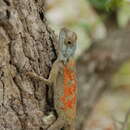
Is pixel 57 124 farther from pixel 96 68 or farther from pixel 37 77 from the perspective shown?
pixel 96 68

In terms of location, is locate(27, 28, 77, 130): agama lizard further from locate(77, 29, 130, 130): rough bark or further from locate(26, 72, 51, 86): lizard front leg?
locate(77, 29, 130, 130): rough bark

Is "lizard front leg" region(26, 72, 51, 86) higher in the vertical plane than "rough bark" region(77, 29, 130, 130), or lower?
higher

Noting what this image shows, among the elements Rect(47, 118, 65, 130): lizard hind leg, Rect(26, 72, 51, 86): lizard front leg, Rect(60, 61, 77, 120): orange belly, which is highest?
Rect(26, 72, 51, 86): lizard front leg

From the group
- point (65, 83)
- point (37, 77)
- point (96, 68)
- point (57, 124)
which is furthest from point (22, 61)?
point (96, 68)

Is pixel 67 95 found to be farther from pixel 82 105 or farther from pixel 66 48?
pixel 82 105

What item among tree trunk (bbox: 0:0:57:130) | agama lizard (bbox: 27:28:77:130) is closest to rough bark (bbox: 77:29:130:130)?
agama lizard (bbox: 27:28:77:130)

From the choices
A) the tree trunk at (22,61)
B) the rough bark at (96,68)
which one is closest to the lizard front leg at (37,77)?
the tree trunk at (22,61)

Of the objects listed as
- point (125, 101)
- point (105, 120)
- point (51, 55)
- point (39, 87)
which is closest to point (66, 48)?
point (51, 55)
